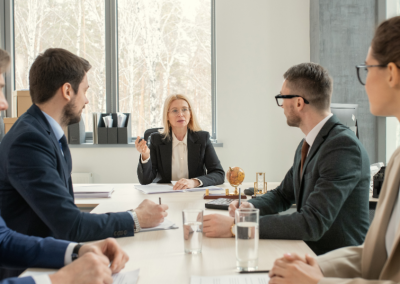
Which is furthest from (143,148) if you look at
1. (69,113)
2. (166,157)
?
(69,113)

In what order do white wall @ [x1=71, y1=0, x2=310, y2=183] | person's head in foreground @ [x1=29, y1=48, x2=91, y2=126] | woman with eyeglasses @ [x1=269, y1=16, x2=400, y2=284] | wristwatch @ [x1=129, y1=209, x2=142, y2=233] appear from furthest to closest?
white wall @ [x1=71, y1=0, x2=310, y2=183]
person's head in foreground @ [x1=29, y1=48, x2=91, y2=126]
wristwatch @ [x1=129, y1=209, x2=142, y2=233]
woman with eyeglasses @ [x1=269, y1=16, x2=400, y2=284]

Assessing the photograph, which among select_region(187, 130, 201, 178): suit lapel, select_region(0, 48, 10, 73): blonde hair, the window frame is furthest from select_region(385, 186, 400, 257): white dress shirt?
the window frame

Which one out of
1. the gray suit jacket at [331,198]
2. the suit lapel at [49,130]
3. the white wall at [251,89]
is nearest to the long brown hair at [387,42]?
the gray suit jacket at [331,198]

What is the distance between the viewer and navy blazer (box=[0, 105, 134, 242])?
1.29m

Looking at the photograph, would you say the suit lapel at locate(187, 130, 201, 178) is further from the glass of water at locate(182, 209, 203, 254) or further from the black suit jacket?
the glass of water at locate(182, 209, 203, 254)

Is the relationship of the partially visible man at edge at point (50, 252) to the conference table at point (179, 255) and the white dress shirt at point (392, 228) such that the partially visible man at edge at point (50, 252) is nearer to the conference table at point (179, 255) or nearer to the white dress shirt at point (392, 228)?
the conference table at point (179, 255)

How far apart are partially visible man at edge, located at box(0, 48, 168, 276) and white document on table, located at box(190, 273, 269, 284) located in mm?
495

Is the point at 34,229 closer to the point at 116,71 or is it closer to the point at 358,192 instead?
the point at 358,192

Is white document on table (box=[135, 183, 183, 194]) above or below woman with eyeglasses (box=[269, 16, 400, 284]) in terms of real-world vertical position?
below

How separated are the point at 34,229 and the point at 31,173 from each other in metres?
0.24

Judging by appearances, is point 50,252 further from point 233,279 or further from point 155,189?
point 155,189

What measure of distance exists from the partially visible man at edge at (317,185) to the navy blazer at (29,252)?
0.52 m

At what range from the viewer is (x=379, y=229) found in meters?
1.03

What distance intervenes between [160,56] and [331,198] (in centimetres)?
370
